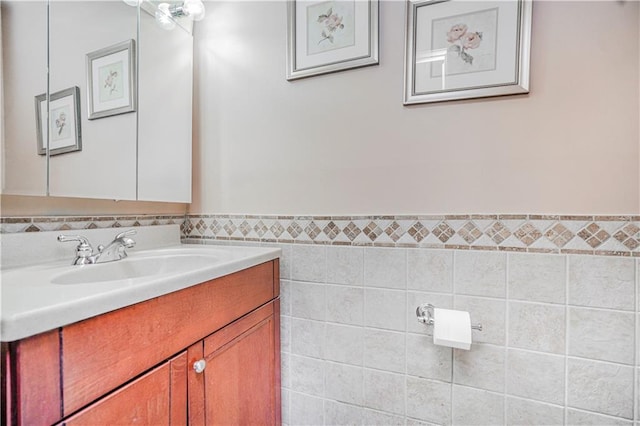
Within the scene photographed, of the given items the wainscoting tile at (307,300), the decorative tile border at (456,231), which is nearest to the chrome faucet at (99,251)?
the decorative tile border at (456,231)

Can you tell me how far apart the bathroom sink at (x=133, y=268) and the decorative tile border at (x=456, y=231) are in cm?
22

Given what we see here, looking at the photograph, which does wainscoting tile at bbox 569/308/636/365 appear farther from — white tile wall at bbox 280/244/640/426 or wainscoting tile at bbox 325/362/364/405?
wainscoting tile at bbox 325/362/364/405

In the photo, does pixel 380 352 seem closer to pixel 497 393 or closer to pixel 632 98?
pixel 497 393

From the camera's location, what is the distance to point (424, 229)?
1019 mm

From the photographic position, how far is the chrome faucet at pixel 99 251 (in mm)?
905

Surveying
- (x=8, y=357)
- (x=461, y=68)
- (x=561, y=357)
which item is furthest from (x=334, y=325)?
(x=461, y=68)

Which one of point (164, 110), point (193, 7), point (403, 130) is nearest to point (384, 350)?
point (403, 130)

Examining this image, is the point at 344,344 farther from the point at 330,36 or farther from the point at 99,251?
the point at 330,36

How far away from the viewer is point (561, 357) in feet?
2.92

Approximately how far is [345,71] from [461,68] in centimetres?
40

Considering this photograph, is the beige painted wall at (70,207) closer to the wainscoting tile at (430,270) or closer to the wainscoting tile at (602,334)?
the wainscoting tile at (430,270)

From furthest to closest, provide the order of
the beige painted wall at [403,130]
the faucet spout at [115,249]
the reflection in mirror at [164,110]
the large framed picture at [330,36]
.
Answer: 1. the reflection in mirror at [164,110]
2. the large framed picture at [330,36]
3. the faucet spout at [115,249]
4. the beige painted wall at [403,130]

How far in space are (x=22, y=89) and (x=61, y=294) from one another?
2.23 feet

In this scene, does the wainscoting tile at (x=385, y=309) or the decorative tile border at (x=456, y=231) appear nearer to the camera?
the decorative tile border at (x=456, y=231)
